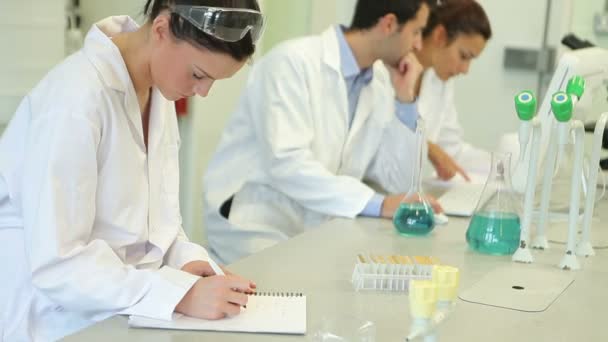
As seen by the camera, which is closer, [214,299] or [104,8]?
[214,299]

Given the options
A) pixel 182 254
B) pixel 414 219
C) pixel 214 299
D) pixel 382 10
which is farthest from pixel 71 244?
pixel 382 10

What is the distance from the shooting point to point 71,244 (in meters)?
1.26

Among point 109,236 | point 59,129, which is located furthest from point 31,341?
point 59,129

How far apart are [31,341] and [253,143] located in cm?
119

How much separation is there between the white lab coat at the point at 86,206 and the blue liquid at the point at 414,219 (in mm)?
501

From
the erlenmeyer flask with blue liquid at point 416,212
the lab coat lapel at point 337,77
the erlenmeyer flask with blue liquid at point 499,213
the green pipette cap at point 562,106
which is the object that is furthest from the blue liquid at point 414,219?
the lab coat lapel at point 337,77

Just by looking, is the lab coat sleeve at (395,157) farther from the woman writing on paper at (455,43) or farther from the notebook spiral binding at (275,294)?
the notebook spiral binding at (275,294)

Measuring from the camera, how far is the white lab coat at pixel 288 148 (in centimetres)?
226

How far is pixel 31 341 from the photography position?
135 cm

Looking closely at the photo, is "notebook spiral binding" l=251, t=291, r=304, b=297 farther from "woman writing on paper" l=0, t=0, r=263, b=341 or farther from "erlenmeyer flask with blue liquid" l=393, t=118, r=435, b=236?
"erlenmeyer flask with blue liquid" l=393, t=118, r=435, b=236

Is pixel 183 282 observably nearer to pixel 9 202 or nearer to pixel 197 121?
pixel 9 202

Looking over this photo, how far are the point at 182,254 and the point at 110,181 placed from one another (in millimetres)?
246

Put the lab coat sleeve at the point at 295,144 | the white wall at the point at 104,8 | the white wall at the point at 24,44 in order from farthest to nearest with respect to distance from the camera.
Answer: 1. the white wall at the point at 104,8
2. the white wall at the point at 24,44
3. the lab coat sleeve at the point at 295,144

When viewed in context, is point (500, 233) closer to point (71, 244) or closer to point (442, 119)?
point (71, 244)
